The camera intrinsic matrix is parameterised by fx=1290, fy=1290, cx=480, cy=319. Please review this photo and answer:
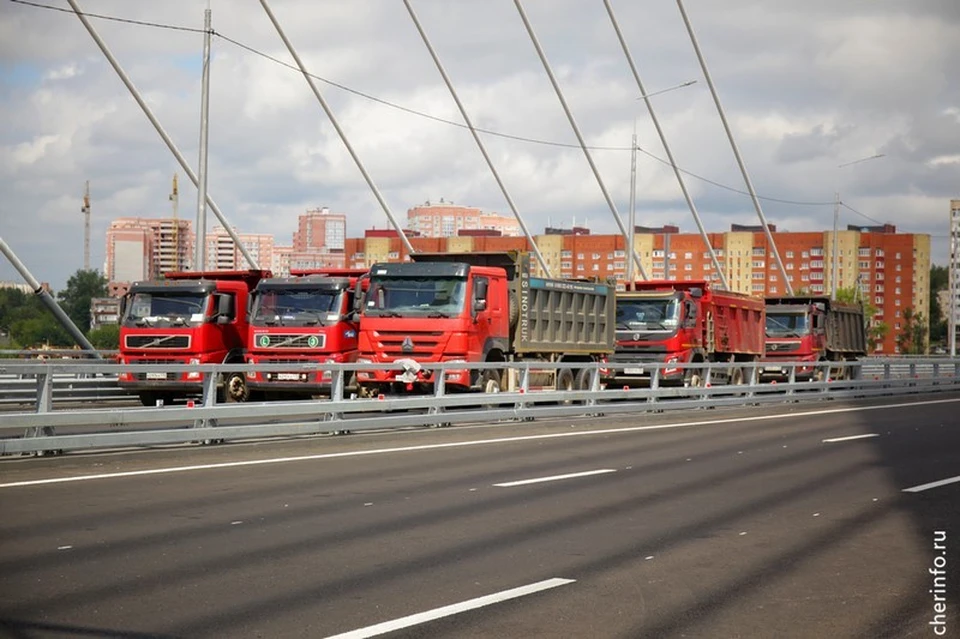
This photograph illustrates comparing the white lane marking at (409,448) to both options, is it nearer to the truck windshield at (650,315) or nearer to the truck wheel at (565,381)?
the truck wheel at (565,381)

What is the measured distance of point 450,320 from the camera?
2489 cm

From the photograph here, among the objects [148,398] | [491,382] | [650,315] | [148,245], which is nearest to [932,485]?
[491,382]

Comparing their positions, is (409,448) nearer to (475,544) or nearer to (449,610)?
(475,544)

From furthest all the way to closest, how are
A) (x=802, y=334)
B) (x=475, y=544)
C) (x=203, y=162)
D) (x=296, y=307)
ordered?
(x=802, y=334), (x=203, y=162), (x=296, y=307), (x=475, y=544)

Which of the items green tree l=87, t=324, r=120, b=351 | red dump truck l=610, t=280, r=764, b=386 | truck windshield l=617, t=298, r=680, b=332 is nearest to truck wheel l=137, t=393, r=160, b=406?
red dump truck l=610, t=280, r=764, b=386

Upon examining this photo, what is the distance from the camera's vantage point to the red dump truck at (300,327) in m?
27.5

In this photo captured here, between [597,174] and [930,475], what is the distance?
34687 millimetres

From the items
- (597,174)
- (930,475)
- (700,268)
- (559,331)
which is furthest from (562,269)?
(930,475)

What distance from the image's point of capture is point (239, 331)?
29797 millimetres

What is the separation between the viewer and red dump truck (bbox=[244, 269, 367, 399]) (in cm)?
2748

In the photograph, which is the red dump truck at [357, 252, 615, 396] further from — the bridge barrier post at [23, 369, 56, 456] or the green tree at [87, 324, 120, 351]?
the green tree at [87, 324, 120, 351]

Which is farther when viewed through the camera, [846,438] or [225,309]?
[225,309]

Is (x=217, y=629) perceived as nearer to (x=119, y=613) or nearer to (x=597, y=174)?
(x=119, y=613)

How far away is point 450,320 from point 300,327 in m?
4.34
